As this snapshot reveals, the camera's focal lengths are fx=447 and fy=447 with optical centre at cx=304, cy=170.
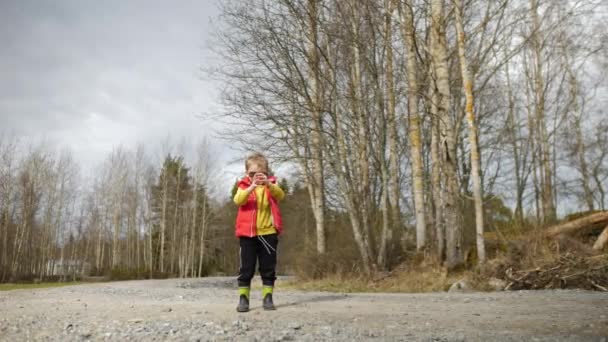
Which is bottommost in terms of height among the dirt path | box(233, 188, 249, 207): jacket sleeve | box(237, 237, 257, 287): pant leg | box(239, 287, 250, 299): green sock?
the dirt path

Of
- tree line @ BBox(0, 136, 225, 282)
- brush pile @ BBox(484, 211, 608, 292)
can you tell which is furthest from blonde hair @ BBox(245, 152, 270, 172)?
tree line @ BBox(0, 136, 225, 282)

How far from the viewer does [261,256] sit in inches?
213

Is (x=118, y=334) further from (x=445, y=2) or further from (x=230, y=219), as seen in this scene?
(x=230, y=219)

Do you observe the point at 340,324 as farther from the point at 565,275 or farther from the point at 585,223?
the point at 585,223

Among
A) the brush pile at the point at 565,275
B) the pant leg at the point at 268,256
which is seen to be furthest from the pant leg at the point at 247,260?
the brush pile at the point at 565,275

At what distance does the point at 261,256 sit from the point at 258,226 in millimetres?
379

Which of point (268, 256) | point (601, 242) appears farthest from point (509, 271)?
point (268, 256)

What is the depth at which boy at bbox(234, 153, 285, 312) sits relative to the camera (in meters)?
5.31

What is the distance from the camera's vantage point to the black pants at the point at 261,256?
5328mm

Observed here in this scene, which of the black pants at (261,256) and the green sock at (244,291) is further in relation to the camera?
the black pants at (261,256)

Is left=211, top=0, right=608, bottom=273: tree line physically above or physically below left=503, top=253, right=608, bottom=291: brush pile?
above

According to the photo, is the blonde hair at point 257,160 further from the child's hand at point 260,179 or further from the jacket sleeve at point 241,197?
the jacket sleeve at point 241,197

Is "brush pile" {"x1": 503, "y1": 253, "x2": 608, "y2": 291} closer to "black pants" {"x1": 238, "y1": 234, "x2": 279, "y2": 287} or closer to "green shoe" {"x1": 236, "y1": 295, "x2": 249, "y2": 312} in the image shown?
"black pants" {"x1": 238, "y1": 234, "x2": 279, "y2": 287}

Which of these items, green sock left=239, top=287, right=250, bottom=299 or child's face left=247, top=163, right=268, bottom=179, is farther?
child's face left=247, top=163, right=268, bottom=179
